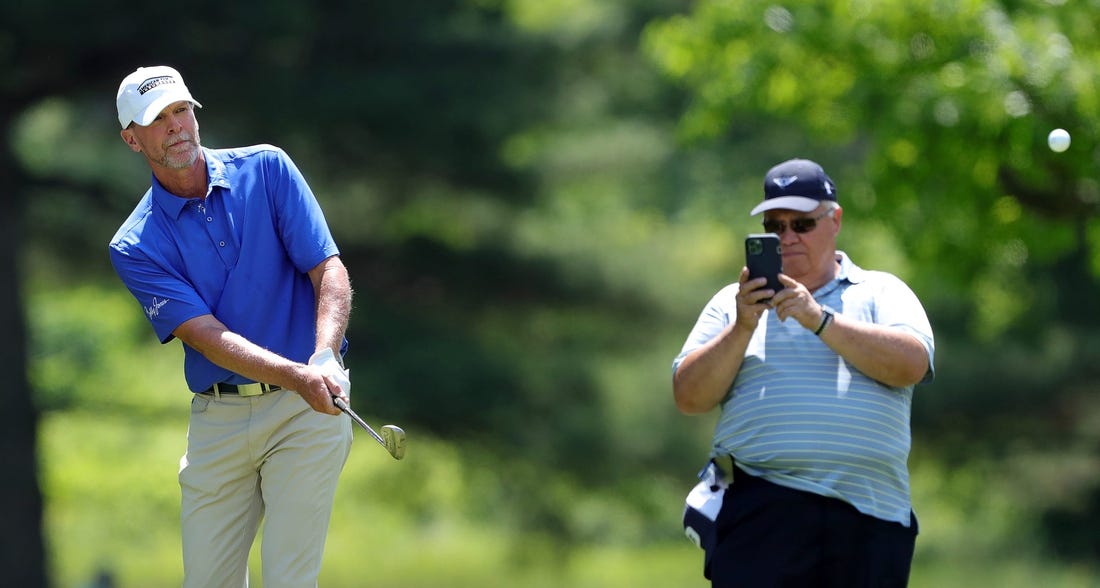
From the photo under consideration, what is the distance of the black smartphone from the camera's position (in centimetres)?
386

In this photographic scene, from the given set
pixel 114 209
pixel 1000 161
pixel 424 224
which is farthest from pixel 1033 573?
pixel 114 209

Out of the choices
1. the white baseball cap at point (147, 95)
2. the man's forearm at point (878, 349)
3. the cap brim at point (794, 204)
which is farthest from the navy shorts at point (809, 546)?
the white baseball cap at point (147, 95)

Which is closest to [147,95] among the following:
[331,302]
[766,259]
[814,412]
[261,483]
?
[331,302]

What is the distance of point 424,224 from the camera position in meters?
13.8

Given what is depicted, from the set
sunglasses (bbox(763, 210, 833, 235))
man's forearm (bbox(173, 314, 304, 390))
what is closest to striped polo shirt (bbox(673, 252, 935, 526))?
sunglasses (bbox(763, 210, 833, 235))

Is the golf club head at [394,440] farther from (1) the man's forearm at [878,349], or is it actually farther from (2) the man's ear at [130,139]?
(1) the man's forearm at [878,349]

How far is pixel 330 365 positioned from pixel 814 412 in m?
1.30

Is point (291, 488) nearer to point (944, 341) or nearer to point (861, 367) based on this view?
point (861, 367)

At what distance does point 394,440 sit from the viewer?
3.92 m

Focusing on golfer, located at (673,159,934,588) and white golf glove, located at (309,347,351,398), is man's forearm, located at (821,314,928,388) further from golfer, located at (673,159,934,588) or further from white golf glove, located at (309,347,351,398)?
white golf glove, located at (309,347,351,398)

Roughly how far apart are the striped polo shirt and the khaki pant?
114cm

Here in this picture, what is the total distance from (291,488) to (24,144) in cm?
1052

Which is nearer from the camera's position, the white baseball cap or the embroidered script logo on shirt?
the white baseball cap

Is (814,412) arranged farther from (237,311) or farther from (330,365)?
(237,311)
